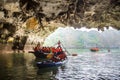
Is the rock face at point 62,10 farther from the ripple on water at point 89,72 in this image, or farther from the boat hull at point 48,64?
the ripple on water at point 89,72

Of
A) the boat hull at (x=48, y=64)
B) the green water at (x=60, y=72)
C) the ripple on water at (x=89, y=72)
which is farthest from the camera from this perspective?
the boat hull at (x=48, y=64)

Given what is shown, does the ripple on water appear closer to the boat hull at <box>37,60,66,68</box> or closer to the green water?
the green water

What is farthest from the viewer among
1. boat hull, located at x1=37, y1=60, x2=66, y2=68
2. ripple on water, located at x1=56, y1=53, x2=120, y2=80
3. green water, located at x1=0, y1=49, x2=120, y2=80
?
boat hull, located at x1=37, y1=60, x2=66, y2=68

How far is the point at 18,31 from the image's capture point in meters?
54.2

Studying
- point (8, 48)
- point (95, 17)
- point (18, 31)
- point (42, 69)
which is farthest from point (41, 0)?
point (8, 48)

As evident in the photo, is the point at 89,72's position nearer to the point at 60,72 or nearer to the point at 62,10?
the point at 60,72

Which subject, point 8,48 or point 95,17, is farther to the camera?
point 8,48

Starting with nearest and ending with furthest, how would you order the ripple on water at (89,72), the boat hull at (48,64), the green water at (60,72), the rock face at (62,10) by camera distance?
the green water at (60,72) → the ripple on water at (89,72) → the boat hull at (48,64) → the rock face at (62,10)

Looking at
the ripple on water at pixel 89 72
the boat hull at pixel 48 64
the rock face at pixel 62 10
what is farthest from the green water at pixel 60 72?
the rock face at pixel 62 10

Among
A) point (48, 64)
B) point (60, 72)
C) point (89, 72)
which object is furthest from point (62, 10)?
point (89, 72)

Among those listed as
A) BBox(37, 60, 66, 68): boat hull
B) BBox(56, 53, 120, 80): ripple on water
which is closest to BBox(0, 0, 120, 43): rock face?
BBox(37, 60, 66, 68): boat hull

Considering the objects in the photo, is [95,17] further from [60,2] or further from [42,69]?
[42,69]

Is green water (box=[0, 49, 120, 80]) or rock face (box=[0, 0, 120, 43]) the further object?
rock face (box=[0, 0, 120, 43])

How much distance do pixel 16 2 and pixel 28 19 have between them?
11.7 m
